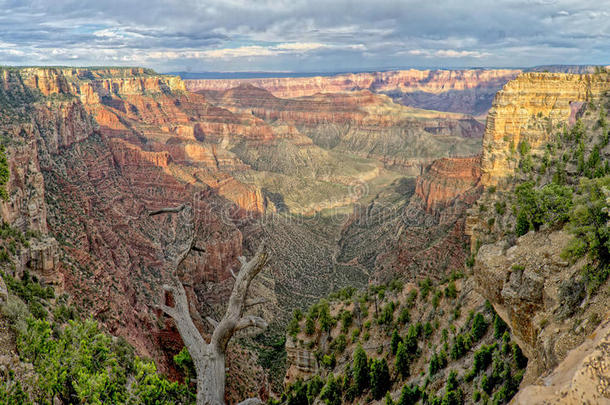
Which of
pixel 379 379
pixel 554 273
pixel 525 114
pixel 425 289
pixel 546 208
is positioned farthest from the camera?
pixel 525 114

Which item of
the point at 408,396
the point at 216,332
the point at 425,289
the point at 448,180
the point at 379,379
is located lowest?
the point at 448,180

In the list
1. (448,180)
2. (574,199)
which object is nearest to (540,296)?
(574,199)

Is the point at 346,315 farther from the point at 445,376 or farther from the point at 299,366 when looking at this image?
the point at 445,376

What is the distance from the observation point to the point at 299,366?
27703 mm

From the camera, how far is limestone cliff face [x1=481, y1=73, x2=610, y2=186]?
156ft

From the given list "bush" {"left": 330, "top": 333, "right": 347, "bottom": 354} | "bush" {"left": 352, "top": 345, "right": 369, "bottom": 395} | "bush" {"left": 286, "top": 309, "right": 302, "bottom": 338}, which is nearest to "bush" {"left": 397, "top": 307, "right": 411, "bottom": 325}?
"bush" {"left": 330, "top": 333, "right": 347, "bottom": 354}

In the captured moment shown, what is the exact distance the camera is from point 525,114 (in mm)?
50312

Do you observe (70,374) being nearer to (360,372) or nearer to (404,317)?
(360,372)

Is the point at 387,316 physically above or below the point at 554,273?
below

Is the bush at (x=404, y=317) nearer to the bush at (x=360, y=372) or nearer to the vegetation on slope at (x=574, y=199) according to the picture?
the bush at (x=360, y=372)

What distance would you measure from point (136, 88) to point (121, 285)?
523ft

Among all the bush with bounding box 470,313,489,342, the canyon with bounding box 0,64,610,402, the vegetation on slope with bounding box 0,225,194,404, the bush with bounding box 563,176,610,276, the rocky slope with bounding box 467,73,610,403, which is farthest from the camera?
the bush with bounding box 470,313,489,342

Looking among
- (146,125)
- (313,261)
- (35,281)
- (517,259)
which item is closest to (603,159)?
(517,259)

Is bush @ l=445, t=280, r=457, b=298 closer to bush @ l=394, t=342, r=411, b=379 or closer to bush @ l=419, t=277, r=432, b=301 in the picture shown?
bush @ l=419, t=277, r=432, b=301
